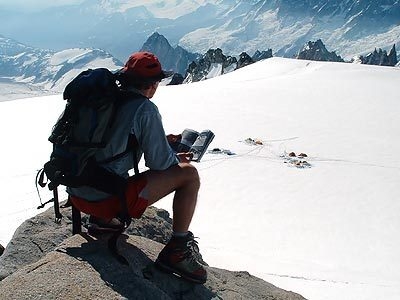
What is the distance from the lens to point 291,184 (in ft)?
53.9

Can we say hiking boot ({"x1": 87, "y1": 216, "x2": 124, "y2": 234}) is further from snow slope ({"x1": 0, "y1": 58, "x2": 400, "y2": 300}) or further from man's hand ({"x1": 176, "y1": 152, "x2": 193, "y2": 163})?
snow slope ({"x1": 0, "y1": 58, "x2": 400, "y2": 300})

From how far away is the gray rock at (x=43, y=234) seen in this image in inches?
266

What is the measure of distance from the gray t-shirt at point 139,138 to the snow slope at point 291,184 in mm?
5129

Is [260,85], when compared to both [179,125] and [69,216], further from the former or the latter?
[69,216]

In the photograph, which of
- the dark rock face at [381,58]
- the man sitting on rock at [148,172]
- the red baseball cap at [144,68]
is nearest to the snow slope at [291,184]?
the man sitting on rock at [148,172]

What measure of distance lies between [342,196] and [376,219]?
6.62 ft

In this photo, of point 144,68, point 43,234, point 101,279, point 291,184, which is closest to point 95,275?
point 101,279

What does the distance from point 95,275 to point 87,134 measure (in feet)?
4.46

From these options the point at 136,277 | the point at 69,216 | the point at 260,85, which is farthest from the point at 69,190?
the point at 260,85

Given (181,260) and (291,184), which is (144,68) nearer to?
(181,260)

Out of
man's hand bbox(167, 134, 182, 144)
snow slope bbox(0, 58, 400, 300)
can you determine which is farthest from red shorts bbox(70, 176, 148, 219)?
snow slope bbox(0, 58, 400, 300)

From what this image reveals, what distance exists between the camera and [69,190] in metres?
5.48

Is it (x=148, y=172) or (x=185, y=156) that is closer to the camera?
(x=148, y=172)

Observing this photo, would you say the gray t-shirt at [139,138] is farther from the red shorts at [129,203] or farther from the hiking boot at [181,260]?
the hiking boot at [181,260]
